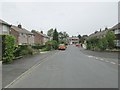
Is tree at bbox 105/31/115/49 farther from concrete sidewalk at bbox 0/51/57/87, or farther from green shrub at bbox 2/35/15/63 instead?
concrete sidewalk at bbox 0/51/57/87

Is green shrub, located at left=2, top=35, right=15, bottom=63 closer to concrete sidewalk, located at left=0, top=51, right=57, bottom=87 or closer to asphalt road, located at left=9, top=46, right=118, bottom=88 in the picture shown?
concrete sidewalk, located at left=0, top=51, right=57, bottom=87

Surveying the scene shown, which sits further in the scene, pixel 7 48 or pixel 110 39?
pixel 110 39

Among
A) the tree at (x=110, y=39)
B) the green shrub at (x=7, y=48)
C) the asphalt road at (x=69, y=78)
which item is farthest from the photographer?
the tree at (x=110, y=39)

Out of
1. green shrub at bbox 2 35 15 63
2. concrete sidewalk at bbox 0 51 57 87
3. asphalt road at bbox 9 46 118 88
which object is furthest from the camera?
green shrub at bbox 2 35 15 63

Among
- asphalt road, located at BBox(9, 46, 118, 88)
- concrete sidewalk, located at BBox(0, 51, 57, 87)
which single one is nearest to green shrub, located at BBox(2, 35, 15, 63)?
concrete sidewalk, located at BBox(0, 51, 57, 87)

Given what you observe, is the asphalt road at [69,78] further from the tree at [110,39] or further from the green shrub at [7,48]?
the tree at [110,39]

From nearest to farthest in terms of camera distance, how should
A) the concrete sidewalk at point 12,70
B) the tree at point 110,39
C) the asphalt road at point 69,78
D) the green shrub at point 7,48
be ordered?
the asphalt road at point 69,78 → the concrete sidewalk at point 12,70 → the green shrub at point 7,48 → the tree at point 110,39

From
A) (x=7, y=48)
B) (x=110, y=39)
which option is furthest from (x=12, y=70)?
(x=110, y=39)

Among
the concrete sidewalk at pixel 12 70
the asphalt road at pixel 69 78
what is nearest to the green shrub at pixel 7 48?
the concrete sidewalk at pixel 12 70

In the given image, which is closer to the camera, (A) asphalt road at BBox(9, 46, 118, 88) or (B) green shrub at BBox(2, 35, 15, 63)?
(A) asphalt road at BBox(9, 46, 118, 88)

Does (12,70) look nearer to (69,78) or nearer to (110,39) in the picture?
(69,78)

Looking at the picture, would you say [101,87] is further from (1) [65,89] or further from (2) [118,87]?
(1) [65,89]

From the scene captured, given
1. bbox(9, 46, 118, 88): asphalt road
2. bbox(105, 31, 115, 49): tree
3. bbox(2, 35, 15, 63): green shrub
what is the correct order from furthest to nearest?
bbox(105, 31, 115, 49): tree, bbox(2, 35, 15, 63): green shrub, bbox(9, 46, 118, 88): asphalt road

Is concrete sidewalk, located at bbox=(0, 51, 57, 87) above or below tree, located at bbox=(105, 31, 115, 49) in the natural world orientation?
below
